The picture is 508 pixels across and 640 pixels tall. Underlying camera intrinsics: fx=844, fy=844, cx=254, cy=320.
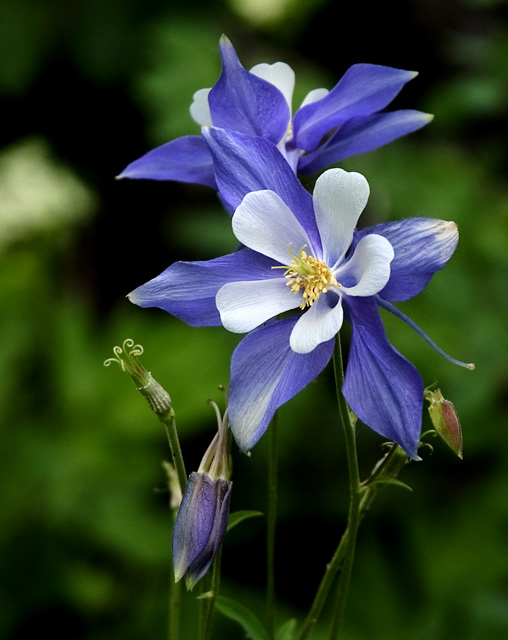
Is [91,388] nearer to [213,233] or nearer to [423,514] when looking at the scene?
[213,233]

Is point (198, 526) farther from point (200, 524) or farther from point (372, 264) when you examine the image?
point (372, 264)

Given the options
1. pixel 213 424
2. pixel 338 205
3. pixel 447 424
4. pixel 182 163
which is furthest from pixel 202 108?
pixel 213 424

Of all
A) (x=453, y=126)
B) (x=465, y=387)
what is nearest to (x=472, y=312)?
(x=465, y=387)

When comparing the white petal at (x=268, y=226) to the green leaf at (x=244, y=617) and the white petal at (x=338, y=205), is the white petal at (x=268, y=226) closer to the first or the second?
the white petal at (x=338, y=205)

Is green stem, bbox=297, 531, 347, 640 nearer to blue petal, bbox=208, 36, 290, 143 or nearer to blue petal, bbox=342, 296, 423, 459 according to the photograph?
blue petal, bbox=342, 296, 423, 459

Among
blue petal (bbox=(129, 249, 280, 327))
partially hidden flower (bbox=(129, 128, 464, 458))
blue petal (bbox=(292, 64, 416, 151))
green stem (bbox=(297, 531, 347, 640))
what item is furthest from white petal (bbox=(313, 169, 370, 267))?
green stem (bbox=(297, 531, 347, 640))

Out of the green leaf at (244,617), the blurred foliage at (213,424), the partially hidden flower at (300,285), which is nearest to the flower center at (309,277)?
the partially hidden flower at (300,285)
